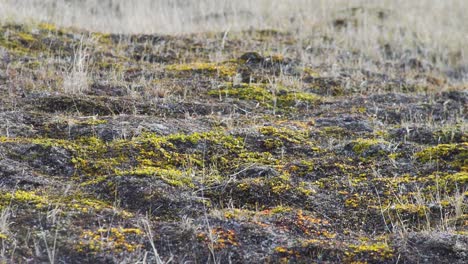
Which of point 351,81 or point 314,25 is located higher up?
point 314,25

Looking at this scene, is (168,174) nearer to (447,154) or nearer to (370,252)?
(370,252)

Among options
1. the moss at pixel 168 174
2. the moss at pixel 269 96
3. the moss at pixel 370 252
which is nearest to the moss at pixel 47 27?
the moss at pixel 269 96

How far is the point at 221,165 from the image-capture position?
16.2ft

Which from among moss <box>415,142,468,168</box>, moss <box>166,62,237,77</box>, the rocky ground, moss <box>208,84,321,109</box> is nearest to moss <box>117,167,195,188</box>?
the rocky ground

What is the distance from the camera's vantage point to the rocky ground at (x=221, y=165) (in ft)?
12.2

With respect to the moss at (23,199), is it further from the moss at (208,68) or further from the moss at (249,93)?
the moss at (208,68)

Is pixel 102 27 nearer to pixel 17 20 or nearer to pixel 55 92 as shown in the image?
pixel 17 20

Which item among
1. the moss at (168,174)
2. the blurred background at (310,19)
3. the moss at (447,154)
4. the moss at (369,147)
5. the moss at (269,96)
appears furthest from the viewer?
the blurred background at (310,19)

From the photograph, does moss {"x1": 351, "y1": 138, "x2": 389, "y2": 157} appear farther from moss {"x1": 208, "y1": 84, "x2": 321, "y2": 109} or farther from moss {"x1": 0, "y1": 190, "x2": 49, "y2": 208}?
moss {"x1": 0, "y1": 190, "x2": 49, "y2": 208}

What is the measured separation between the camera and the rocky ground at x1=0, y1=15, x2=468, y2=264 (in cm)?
372

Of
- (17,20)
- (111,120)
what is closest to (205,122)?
(111,120)

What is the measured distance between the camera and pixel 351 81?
830 centimetres

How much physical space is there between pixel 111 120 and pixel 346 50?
6.17m

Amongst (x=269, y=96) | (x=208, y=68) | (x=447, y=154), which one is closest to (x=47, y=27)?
(x=208, y=68)
